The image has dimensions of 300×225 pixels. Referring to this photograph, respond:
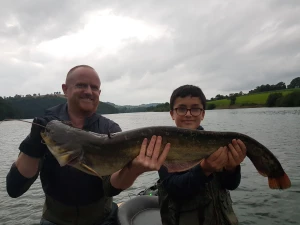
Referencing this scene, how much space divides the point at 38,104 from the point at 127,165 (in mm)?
114408

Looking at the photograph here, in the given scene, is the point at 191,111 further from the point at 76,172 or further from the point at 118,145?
the point at 76,172

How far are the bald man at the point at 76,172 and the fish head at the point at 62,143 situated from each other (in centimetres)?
21

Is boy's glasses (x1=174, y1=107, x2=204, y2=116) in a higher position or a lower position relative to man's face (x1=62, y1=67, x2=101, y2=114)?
lower

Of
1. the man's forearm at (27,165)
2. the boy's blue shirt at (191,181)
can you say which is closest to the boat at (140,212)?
the boy's blue shirt at (191,181)

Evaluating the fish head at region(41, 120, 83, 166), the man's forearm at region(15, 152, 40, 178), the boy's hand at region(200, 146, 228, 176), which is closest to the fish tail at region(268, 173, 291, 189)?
the boy's hand at region(200, 146, 228, 176)

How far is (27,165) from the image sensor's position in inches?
126

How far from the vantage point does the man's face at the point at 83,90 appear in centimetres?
366

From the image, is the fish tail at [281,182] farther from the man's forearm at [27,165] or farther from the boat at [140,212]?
the man's forearm at [27,165]

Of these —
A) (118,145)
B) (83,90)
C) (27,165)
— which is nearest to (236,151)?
(118,145)

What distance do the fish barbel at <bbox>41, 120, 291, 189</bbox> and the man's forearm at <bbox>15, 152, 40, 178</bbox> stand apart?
41 centimetres

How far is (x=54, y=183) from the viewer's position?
3.45m

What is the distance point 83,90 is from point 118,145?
3.76ft

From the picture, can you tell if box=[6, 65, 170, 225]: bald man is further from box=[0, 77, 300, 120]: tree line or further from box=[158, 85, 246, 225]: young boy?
box=[0, 77, 300, 120]: tree line

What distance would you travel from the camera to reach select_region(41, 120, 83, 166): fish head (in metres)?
2.94
